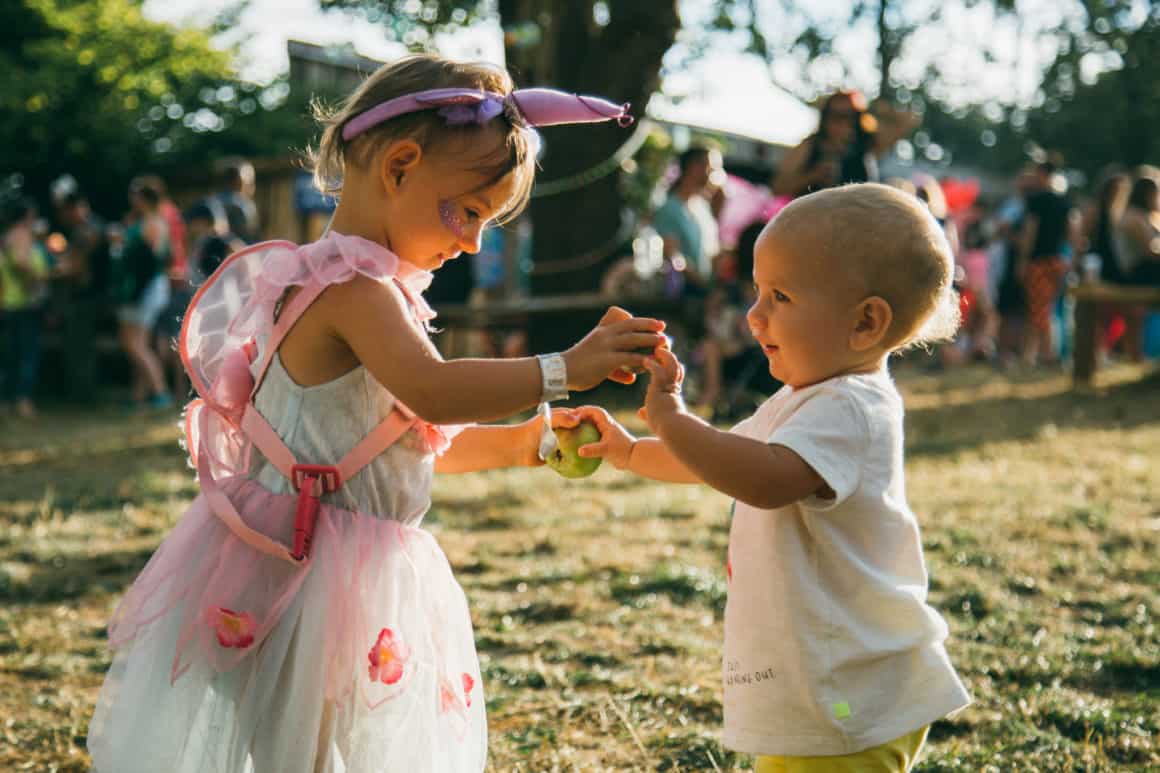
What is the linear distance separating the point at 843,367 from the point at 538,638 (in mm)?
1944

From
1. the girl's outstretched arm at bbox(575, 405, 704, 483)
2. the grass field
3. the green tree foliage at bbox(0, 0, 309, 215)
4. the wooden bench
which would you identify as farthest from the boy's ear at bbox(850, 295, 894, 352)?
the green tree foliage at bbox(0, 0, 309, 215)

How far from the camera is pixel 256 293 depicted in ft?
7.18

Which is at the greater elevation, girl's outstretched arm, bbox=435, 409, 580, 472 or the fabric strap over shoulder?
the fabric strap over shoulder

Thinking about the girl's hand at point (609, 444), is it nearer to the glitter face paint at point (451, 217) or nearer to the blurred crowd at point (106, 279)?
the glitter face paint at point (451, 217)

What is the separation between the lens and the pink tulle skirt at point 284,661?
2.05m

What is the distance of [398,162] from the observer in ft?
6.86

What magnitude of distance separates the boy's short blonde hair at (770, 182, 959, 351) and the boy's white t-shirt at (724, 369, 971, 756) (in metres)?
0.14

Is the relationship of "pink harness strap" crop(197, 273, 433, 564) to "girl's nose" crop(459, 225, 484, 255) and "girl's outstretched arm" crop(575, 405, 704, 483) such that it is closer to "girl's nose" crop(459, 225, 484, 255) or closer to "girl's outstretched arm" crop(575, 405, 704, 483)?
"girl's nose" crop(459, 225, 484, 255)

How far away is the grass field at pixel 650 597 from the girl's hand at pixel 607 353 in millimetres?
1128

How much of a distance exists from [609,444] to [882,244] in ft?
2.14

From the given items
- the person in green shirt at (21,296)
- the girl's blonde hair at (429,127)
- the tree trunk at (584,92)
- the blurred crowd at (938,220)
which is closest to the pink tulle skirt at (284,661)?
the girl's blonde hair at (429,127)

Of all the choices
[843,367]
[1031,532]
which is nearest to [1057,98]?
[1031,532]

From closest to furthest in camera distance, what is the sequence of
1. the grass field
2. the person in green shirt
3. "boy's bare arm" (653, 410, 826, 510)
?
"boy's bare arm" (653, 410, 826, 510), the grass field, the person in green shirt

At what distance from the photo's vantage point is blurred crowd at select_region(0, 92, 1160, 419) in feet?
29.1
